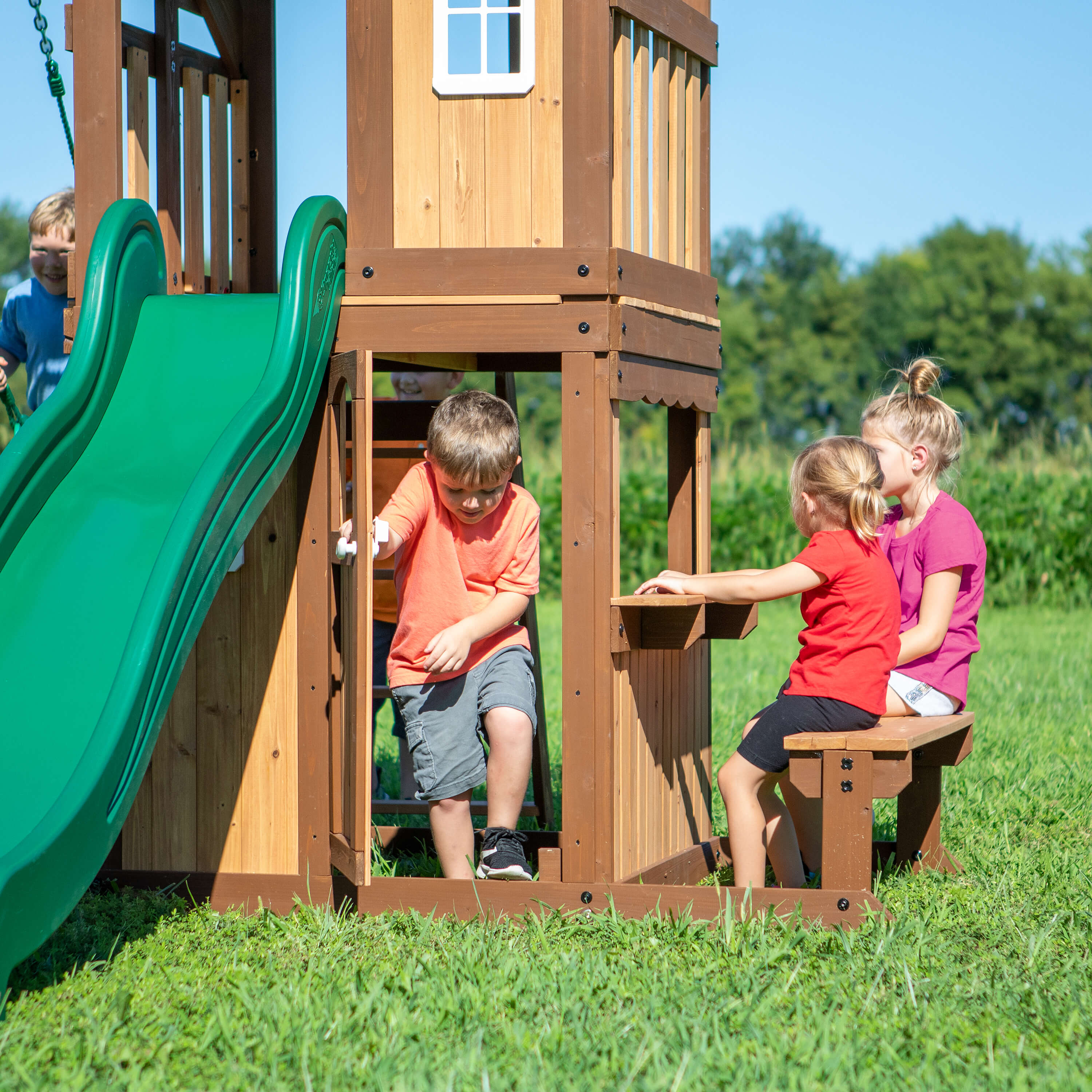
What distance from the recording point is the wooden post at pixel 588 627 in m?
4.09

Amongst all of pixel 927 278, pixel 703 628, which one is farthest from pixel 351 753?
pixel 927 278

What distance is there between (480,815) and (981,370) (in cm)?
5909

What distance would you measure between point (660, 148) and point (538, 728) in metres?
2.38

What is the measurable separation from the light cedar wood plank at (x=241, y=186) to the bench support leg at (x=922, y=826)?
319 cm

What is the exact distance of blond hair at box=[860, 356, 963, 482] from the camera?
15.8ft

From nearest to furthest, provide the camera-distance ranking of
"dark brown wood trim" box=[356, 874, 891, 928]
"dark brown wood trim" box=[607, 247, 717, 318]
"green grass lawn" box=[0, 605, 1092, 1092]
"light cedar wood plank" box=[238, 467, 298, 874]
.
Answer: "green grass lawn" box=[0, 605, 1092, 1092], "dark brown wood trim" box=[356, 874, 891, 928], "dark brown wood trim" box=[607, 247, 717, 318], "light cedar wood plank" box=[238, 467, 298, 874]

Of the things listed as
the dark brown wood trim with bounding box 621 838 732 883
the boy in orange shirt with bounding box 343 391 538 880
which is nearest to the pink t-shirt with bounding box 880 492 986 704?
the dark brown wood trim with bounding box 621 838 732 883

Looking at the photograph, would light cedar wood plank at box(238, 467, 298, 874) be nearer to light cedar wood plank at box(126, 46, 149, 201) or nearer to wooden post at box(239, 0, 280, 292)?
light cedar wood plank at box(126, 46, 149, 201)

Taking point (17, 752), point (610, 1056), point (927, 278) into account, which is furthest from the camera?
point (927, 278)

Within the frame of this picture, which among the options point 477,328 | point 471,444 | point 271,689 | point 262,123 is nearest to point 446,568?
point 471,444

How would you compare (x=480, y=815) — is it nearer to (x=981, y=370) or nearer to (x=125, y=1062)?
(x=125, y=1062)

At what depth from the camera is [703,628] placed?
454cm

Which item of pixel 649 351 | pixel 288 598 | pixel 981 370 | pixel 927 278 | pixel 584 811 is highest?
A: pixel 927 278

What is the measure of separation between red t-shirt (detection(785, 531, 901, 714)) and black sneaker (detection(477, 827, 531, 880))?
1017mm
